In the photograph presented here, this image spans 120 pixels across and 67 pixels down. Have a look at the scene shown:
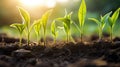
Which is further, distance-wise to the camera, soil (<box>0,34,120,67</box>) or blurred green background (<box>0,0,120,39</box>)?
blurred green background (<box>0,0,120,39</box>)

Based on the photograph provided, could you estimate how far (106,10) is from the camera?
930cm

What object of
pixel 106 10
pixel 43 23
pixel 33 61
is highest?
pixel 106 10

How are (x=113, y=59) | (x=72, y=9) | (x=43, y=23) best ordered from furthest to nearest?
(x=72, y=9) → (x=43, y=23) → (x=113, y=59)

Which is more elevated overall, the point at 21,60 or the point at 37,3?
the point at 37,3

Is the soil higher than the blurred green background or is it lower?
lower

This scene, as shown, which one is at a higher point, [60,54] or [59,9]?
[59,9]

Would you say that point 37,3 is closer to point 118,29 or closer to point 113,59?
point 118,29

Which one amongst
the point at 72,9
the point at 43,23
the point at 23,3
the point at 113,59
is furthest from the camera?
the point at 23,3

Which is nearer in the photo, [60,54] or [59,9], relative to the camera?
[60,54]

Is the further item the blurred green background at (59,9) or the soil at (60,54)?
the blurred green background at (59,9)

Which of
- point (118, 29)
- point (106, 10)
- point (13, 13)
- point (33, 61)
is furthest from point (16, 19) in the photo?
point (33, 61)

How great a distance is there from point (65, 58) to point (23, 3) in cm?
845

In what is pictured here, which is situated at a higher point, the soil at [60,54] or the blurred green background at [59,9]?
the blurred green background at [59,9]

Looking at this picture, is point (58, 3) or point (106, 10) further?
point (58, 3)
